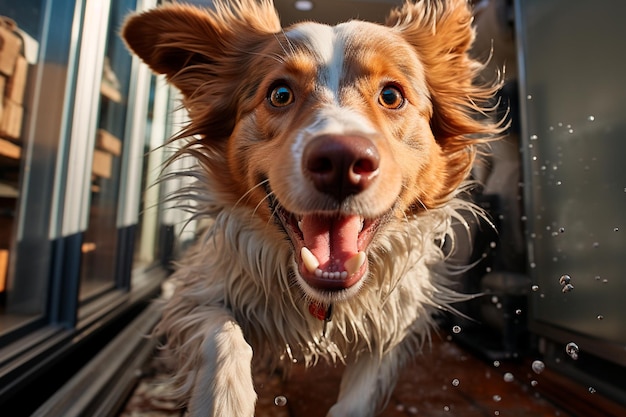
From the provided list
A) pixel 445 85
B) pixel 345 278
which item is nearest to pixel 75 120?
pixel 345 278

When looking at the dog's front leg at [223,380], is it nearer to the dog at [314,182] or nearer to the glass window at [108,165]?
the dog at [314,182]

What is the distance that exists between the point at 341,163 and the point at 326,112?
29 cm

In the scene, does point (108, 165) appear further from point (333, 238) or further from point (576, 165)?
point (576, 165)

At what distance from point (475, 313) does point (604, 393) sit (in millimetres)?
1096

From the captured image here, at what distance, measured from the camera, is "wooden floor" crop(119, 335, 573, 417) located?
2.08 m

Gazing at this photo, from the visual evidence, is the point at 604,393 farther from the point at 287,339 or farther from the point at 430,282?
the point at 287,339

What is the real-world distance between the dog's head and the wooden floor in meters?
0.84

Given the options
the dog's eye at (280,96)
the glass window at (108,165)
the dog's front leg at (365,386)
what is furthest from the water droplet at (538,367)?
the glass window at (108,165)

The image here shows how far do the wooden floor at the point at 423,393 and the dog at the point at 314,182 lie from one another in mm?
265

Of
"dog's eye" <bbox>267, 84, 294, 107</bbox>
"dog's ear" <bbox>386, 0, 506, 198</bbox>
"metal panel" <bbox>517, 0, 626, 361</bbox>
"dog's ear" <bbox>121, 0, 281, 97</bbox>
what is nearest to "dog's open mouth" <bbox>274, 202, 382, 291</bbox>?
"dog's eye" <bbox>267, 84, 294, 107</bbox>

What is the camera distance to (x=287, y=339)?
188 centimetres

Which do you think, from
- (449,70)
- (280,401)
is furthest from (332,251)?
(449,70)

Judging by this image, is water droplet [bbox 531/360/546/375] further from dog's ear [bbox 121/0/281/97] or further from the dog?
dog's ear [bbox 121/0/281/97]

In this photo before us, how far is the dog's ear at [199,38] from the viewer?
200cm
